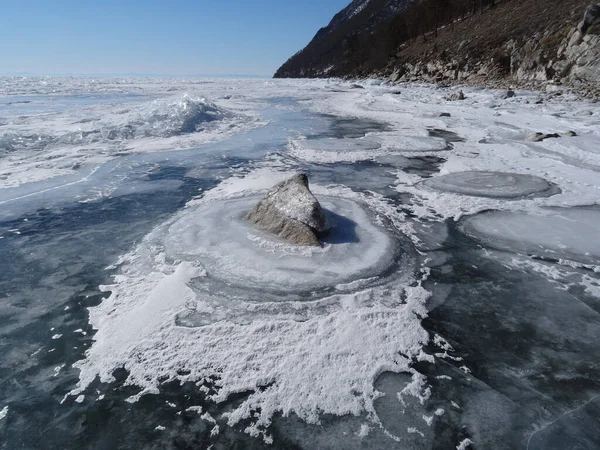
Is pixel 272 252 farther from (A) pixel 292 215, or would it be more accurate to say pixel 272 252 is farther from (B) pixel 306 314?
(B) pixel 306 314

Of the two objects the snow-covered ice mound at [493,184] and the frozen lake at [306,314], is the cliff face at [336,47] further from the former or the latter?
the frozen lake at [306,314]

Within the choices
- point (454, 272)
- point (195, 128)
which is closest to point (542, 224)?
point (454, 272)

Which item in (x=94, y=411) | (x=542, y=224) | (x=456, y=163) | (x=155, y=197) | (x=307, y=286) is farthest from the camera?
(x=456, y=163)

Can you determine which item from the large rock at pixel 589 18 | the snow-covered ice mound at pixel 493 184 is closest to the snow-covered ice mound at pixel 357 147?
the snow-covered ice mound at pixel 493 184

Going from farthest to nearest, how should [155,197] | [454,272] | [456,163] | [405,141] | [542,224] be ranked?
[405,141], [456,163], [155,197], [542,224], [454,272]

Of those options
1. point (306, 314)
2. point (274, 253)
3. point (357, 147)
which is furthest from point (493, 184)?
point (306, 314)

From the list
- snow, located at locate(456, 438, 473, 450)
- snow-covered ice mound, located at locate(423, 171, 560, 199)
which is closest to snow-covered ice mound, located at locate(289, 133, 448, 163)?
snow-covered ice mound, located at locate(423, 171, 560, 199)

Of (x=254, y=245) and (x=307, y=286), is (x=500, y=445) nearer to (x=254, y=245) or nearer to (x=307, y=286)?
(x=307, y=286)
